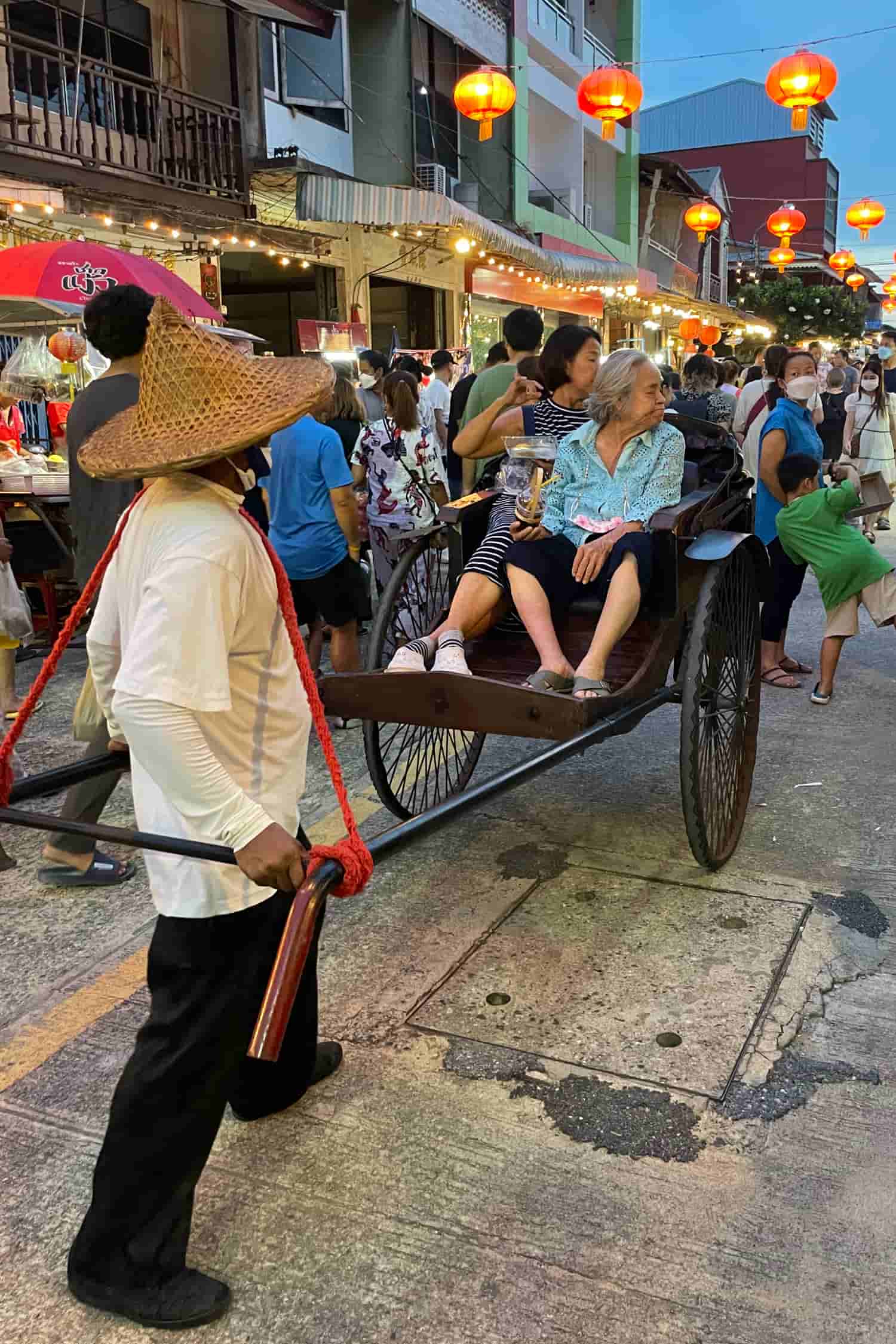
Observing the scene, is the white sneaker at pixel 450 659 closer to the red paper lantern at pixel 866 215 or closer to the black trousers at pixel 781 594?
the black trousers at pixel 781 594

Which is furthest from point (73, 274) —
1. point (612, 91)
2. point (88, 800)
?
point (612, 91)

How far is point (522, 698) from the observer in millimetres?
3137

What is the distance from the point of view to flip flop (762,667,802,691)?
20.3 ft

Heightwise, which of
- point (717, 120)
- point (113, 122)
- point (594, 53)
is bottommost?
point (113, 122)

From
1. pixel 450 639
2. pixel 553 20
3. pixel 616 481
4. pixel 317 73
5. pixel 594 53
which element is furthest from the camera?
pixel 594 53

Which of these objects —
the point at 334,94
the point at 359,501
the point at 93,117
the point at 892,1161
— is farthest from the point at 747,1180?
the point at 334,94

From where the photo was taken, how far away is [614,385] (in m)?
3.98

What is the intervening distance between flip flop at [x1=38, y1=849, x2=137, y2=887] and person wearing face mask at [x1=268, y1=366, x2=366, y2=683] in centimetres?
176

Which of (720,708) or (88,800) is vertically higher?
(720,708)

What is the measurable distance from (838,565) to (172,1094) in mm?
4763

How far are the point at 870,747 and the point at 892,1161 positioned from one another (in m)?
2.97

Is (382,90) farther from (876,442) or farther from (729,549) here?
(729,549)

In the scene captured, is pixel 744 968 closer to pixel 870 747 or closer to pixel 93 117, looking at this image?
pixel 870 747

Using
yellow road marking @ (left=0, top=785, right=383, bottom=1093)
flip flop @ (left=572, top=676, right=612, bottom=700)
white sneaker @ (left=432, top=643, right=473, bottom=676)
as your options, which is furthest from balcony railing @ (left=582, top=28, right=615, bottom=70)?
yellow road marking @ (left=0, top=785, right=383, bottom=1093)
